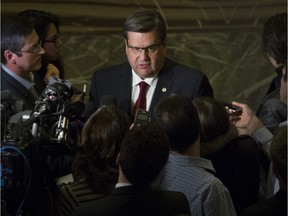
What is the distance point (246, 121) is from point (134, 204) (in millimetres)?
1088

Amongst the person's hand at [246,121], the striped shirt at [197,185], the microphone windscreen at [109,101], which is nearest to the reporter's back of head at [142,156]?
the striped shirt at [197,185]

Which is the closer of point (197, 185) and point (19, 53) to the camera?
point (197, 185)

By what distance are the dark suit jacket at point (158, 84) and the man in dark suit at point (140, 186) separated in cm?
96

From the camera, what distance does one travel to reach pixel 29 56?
3.13 metres

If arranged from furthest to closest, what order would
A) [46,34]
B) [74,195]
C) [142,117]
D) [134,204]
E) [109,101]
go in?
[46,34]
[109,101]
[142,117]
[74,195]
[134,204]

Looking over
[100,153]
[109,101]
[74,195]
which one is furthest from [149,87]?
[74,195]

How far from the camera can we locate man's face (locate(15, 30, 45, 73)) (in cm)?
313

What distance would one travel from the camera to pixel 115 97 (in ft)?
9.89

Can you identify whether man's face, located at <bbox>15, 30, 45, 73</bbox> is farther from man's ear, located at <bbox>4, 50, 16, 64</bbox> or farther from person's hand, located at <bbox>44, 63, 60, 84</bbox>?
person's hand, located at <bbox>44, 63, 60, 84</bbox>

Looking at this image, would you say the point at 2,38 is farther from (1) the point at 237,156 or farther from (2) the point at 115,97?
(1) the point at 237,156

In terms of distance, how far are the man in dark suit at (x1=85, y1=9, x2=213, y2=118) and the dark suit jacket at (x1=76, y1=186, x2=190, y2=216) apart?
98 centimetres

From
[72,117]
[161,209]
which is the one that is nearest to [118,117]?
[72,117]

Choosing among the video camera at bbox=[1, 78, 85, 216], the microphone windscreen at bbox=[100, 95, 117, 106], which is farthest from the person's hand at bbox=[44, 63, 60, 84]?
the video camera at bbox=[1, 78, 85, 216]

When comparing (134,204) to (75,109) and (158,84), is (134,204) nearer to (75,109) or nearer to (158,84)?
(75,109)
